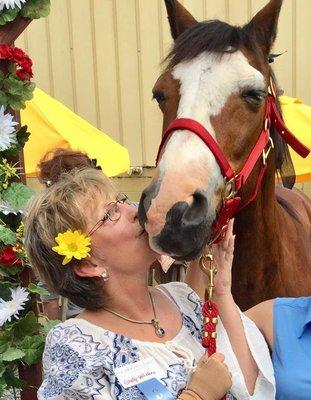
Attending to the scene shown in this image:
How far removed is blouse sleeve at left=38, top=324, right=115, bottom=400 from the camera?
60.2 inches

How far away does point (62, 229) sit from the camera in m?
1.70

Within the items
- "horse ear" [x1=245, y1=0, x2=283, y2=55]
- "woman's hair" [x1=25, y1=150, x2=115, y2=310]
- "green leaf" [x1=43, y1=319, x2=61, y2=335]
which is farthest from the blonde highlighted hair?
"horse ear" [x1=245, y1=0, x2=283, y2=55]

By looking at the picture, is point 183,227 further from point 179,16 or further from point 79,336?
point 179,16

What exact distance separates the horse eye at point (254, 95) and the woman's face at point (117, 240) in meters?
0.79

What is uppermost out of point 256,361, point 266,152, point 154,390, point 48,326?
point 266,152

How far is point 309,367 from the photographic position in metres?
1.77

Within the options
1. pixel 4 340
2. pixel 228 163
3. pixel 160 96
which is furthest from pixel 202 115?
pixel 4 340

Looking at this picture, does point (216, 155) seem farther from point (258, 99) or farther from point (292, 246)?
point (292, 246)

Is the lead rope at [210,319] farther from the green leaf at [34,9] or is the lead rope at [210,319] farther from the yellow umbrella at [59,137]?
the yellow umbrella at [59,137]

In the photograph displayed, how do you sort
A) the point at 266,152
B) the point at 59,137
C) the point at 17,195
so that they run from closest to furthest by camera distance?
the point at 17,195 < the point at 266,152 < the point at 59,137

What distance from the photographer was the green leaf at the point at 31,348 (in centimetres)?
217

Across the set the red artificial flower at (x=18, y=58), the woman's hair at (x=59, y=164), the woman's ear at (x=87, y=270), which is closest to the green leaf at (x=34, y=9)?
the red artificial flower at (x=18, y=58)

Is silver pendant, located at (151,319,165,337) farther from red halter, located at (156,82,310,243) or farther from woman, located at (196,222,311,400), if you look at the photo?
red halter, located at (156,82,310,243)

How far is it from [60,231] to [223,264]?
51 centimetres
